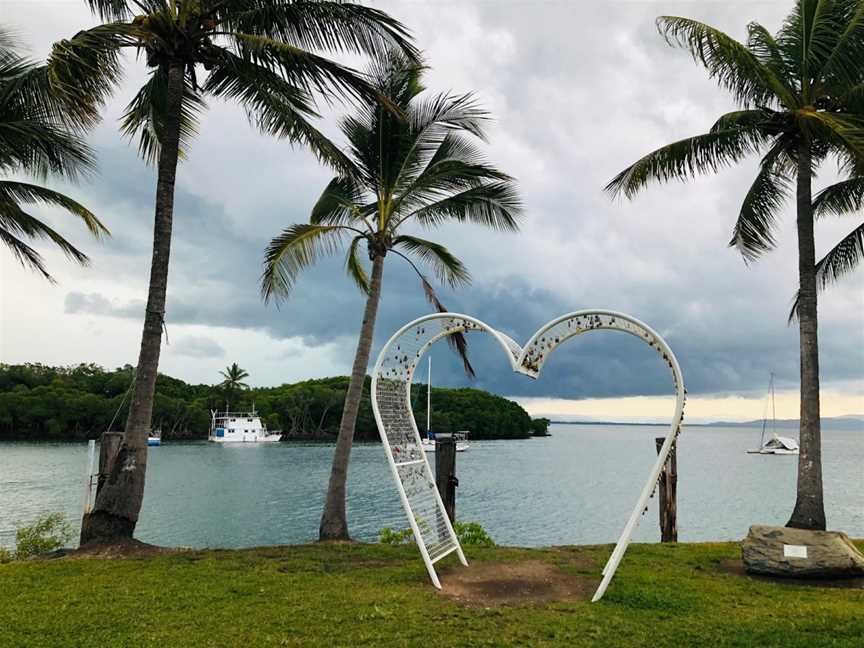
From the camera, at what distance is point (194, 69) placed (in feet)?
29.4

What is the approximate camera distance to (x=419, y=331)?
7250 mm

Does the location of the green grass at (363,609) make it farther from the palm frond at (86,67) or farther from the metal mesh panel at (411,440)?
the palm frond at (86,67)

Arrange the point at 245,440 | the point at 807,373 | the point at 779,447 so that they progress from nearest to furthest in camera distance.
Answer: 1. the point at 807,373
2. the point at 779,447
3. the point at 245,440

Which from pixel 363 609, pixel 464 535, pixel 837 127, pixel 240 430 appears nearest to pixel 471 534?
pixel 464 535

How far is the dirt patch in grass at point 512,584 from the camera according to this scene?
Answer: 607 centimetres

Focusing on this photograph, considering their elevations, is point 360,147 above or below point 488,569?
above

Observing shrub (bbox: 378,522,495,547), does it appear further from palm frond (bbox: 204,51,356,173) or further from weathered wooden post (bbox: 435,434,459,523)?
palm frond (bbox: 204,51,356,173)

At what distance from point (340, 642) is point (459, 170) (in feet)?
26.5

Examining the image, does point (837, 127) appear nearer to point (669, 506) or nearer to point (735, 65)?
point (735, 65)

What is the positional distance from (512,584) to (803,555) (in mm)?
3421

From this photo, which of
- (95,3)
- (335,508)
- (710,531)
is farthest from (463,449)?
(95,3)

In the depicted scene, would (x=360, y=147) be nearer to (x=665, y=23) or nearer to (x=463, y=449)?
(x=665, y=23)

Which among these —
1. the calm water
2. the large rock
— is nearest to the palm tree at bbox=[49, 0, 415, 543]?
the large rock

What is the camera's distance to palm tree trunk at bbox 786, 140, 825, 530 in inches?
344
